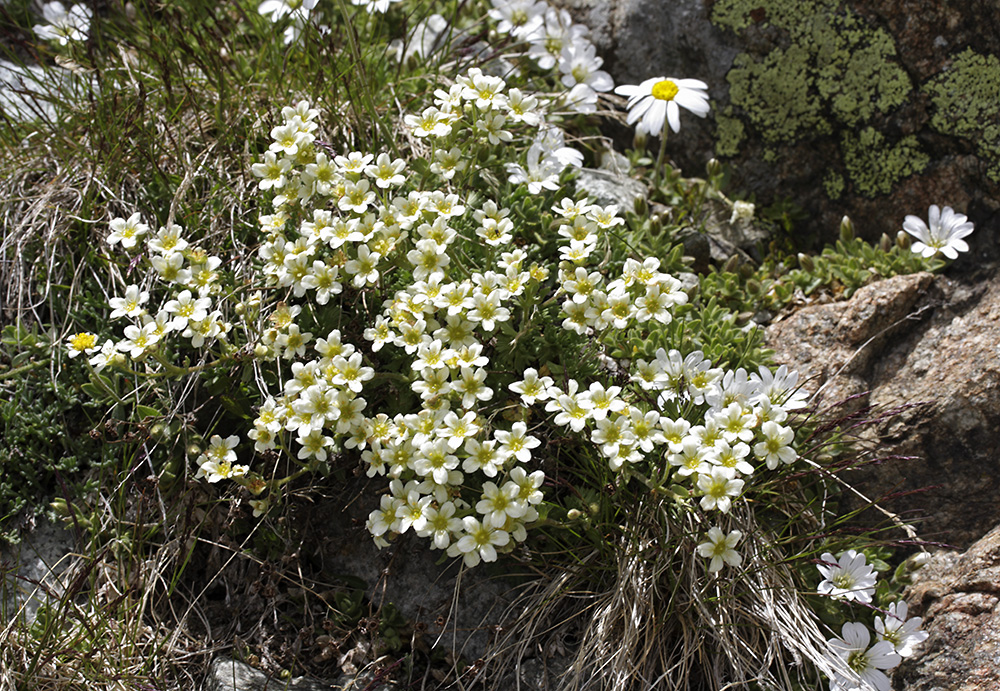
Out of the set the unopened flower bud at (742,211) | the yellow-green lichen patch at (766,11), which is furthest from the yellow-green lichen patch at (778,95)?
the unopened flower bud at (742,211)

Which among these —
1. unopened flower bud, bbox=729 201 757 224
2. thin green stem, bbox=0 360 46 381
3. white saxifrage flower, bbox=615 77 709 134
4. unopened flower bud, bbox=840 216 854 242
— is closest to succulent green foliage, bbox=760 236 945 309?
unopened flower bud, bbox=840 216 854 242

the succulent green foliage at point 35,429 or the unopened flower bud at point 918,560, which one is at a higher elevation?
the succulent green foliage at point 35,429

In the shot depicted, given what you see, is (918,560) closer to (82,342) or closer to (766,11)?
(766,11)

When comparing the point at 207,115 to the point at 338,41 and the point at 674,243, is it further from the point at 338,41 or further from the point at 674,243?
the point at 674,243

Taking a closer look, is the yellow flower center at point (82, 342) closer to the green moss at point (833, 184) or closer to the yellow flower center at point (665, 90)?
the yellow flower center at point (665, 90)

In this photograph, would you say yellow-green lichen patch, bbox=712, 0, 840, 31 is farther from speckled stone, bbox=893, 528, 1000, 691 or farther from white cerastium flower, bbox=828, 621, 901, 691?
white cerastium flower, bbox=828, 621, 901, 691

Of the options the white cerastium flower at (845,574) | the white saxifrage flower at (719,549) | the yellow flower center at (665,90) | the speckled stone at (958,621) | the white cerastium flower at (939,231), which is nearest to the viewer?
the white saxifrage flower at (719,549)

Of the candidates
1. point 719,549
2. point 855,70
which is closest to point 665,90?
point 855,70

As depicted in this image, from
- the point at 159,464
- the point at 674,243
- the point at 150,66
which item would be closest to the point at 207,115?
the point at 150,66
